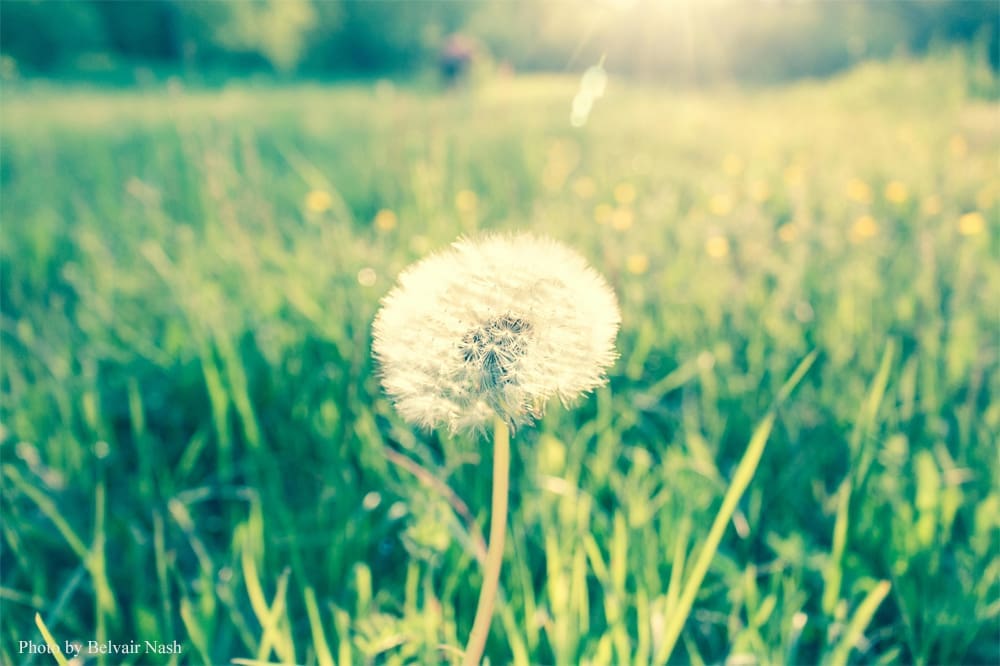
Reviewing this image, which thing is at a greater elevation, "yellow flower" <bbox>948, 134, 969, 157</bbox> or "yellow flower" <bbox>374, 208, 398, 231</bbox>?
"yellow flower" <bbox>948, 134, 969, 157</bbox>

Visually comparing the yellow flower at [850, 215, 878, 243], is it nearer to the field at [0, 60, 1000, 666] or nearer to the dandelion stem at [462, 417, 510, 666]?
the field at [0, 60, 1000, 666]

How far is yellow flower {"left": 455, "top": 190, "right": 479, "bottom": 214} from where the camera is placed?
8.62 ft

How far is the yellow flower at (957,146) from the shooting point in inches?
141

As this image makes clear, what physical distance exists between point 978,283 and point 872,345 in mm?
660

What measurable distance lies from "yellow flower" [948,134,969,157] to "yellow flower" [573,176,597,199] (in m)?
1.91

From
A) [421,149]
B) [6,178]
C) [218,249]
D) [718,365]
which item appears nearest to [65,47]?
[6,178]

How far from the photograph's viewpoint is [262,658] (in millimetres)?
991

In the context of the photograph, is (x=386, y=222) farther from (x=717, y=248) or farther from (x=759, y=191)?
(x=759, y=191)

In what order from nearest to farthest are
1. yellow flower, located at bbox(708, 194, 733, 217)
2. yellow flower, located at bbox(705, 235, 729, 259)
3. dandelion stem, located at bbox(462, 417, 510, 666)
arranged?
1. dandelion stem, located at bbox(462, 417, 510, 666)
2. yellow flower, located at bbox(705, 235, 729, 259)
3. yellow flower, located at bbox(708, 194, 733, 217)

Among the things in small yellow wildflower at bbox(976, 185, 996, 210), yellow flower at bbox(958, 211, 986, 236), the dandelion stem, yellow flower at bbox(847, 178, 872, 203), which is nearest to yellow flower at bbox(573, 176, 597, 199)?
yellow flower at bbox(847, 178, 872, 203)

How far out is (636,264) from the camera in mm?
2225

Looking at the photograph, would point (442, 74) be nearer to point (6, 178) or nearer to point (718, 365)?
point (6, 178)

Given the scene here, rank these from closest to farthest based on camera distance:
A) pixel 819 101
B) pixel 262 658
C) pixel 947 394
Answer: pixel 262 658 < pixel 947 394 < pixel 819 101

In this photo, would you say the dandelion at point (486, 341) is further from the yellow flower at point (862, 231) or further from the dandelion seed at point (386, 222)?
the yellow flower at point (862, 231)
